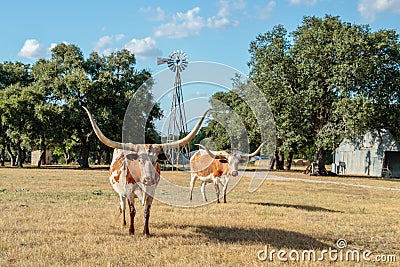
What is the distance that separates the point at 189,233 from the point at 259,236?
1.51m

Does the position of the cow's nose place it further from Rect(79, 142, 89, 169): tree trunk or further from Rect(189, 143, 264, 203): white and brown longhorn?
Rect(79, 142, 89, 169): tree trunk

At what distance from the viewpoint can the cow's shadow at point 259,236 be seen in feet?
29.2

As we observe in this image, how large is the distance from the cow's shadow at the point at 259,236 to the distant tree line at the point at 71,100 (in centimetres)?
3463

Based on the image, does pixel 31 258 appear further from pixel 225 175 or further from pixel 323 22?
pixel 323 22

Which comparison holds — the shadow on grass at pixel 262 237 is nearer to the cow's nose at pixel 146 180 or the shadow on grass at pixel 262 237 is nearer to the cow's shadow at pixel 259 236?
the cow's shadow at pixel 259 236

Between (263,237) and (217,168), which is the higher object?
(217,168)

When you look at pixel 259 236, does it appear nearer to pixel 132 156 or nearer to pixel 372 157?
pixel 132 156

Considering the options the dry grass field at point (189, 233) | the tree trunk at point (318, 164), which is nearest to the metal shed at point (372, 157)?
the tree trunk at point (318, 164)

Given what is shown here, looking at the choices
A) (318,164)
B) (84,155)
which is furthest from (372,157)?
(84,155)

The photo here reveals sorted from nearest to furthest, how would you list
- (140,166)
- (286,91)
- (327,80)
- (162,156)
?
(140,166) < (162,156) < (327,80) < (286,91)

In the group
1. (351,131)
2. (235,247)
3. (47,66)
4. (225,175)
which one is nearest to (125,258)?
(235,247)

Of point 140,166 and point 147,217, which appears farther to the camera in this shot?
point 147,217

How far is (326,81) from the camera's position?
39.2 meters

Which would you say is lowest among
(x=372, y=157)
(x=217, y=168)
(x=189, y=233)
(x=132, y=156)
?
(x=189, y=233)
